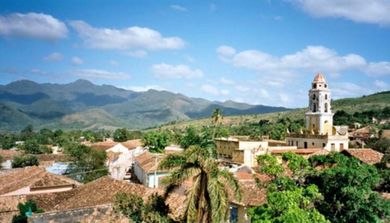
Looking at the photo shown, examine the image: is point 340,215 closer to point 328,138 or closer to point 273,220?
point 273,220

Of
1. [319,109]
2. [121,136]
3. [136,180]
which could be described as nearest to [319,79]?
[319,109]

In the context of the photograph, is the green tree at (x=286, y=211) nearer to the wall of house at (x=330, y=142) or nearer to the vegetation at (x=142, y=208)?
the vegetation at (x=142, y=208)

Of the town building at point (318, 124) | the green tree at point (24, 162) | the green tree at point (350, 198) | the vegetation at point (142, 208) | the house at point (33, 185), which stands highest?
the town building at point (318, 124)

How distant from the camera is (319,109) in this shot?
193ft

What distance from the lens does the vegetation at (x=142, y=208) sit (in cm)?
2183

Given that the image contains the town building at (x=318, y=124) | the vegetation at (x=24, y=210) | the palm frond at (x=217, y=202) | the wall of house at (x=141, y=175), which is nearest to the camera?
the palm frond at (x=217, y=202)

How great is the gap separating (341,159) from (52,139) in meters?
99.3

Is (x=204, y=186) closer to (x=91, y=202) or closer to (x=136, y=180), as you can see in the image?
(x=91, y=202)

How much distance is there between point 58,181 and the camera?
36.7m

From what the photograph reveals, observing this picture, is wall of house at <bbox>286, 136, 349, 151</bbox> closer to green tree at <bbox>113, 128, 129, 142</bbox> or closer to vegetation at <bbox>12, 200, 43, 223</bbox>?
vegetation at <bbox>12, 200, 43, 223</bbox>

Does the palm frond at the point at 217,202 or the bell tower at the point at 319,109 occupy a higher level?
the bell tower at the point at 319,109

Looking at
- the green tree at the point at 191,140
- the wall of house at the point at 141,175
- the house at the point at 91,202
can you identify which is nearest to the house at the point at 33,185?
the house at the point at 91,202


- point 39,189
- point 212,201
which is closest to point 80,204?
point 39,189

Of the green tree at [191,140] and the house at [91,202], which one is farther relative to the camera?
the green tree at [191,140]
